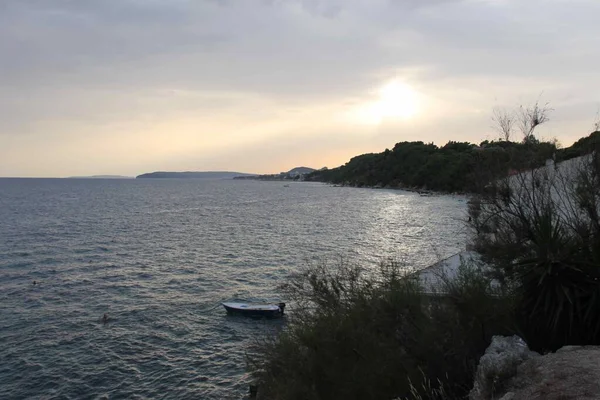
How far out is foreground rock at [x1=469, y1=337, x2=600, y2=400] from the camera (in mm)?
6812

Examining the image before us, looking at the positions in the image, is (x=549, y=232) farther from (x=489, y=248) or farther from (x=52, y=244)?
(x=52, y=244)

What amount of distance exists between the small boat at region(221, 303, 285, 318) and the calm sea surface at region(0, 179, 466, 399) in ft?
1.93

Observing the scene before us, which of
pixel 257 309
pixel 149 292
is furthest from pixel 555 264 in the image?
pixel 149 292

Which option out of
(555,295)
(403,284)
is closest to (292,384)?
(403,284)

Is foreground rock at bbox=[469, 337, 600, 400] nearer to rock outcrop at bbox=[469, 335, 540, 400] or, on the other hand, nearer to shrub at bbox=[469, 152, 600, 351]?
rock outcrop at bbox=[469, 335, 540, 400]

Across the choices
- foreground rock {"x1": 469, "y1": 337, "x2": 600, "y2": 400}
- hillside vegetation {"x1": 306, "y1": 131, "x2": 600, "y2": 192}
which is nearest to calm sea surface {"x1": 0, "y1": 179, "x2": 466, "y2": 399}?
hillside vegetation {"x1": 306, "y1": 131, "x2": 600, "y2": 192}

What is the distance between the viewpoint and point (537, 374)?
7.52 metres

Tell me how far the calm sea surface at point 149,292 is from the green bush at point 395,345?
6.97 meters

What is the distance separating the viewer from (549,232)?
9883 millimetres

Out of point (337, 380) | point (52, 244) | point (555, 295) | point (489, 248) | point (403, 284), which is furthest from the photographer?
point (52, 244)

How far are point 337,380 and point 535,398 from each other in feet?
15.4

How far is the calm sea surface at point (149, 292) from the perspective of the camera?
18.0 m

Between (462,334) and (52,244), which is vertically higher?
(462,334)

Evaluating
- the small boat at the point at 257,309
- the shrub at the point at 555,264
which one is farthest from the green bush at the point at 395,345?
the small boat at the point at 257,309
